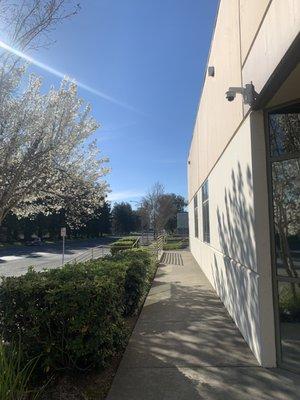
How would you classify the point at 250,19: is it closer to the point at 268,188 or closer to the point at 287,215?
the point at 268,188

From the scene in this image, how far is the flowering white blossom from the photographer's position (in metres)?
7.52

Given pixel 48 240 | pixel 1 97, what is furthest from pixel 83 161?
pixel 48 240

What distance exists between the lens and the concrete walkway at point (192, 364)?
187 inches

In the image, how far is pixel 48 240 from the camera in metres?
82.4

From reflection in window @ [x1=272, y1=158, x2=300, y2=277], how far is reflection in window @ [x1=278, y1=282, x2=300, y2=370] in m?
0.20

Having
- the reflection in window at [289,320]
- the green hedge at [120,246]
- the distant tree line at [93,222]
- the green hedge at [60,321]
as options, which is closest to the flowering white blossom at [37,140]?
the green hedge at [60,321]

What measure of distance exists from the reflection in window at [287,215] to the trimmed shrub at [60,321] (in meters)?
2.19

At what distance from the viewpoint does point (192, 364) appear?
5727 mm

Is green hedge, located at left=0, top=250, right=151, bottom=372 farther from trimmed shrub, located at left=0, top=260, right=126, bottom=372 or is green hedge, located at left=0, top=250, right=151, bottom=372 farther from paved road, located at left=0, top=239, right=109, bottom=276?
paved road, located at left=0, top=239, right=109, bottom=276

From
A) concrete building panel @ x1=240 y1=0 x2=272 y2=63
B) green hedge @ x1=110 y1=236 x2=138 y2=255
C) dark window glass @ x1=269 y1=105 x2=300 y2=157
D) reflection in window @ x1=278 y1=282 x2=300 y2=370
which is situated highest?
concrete building panel @ x1=240 y1=0 x2=272 y2=63

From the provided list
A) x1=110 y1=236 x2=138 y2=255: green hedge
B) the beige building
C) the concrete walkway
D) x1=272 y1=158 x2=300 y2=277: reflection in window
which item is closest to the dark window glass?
the beige building

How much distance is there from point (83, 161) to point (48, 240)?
73.7 m

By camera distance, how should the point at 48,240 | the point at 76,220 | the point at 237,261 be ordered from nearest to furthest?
the point at 237,261 < the point at 76,220 < the point at 48,240

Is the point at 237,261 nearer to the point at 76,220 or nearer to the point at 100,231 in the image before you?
the point at 76,220
